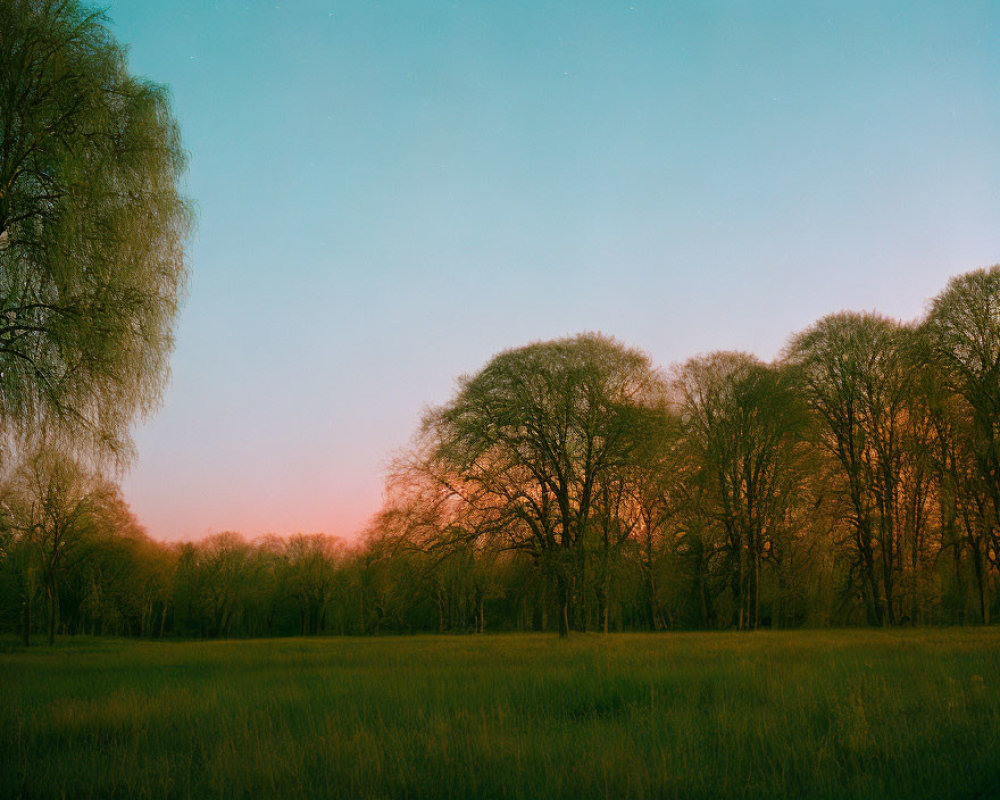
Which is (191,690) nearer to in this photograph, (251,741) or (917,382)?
(251,741)

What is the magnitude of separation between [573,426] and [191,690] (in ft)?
49.9

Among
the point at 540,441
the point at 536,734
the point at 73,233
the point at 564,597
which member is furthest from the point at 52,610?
the point at 536,734

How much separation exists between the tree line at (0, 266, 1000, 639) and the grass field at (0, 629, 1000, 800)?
20.4 feet

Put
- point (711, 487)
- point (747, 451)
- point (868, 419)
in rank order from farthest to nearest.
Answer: point (747, 451) → point (711, 487) → point (868, 419)

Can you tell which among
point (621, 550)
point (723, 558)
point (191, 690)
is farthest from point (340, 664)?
point (723, 558)

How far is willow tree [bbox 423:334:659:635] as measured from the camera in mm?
22656

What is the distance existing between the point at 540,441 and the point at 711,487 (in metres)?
10.9

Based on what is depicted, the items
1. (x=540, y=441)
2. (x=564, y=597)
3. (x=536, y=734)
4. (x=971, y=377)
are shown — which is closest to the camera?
(x=536, y=734)

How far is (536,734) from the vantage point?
266 inches

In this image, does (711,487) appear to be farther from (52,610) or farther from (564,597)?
(52,610)

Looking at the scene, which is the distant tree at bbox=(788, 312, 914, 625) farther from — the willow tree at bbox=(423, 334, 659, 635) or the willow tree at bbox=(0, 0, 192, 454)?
the willow tree at bbox=(0, 0, 192, 454)

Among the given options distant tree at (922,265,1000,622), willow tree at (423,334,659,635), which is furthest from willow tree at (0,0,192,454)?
distant tree at (922,265,1000,622)

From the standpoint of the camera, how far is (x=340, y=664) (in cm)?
1722

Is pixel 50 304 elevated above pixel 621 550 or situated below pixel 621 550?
above
